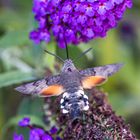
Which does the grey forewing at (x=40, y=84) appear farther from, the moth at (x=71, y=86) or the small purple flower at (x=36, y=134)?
the small purple flower at (x=36, y=134)

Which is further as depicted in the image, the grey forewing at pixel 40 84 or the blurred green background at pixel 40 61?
the blurred green background at pixel 40 61

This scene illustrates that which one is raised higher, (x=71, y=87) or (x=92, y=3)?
(x=92, y=3)

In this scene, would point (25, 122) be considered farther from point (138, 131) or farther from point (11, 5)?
point (11, 5)

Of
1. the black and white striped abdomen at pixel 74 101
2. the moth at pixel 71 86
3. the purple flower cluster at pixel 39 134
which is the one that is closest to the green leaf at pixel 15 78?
the purple flower cluster at pixel 39 134

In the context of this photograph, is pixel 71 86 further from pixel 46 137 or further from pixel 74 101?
pixel 46 137

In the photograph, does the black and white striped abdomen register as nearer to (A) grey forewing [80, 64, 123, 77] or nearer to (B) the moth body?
(B) the moth body

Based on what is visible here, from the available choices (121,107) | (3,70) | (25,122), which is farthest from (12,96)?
(25,122)
